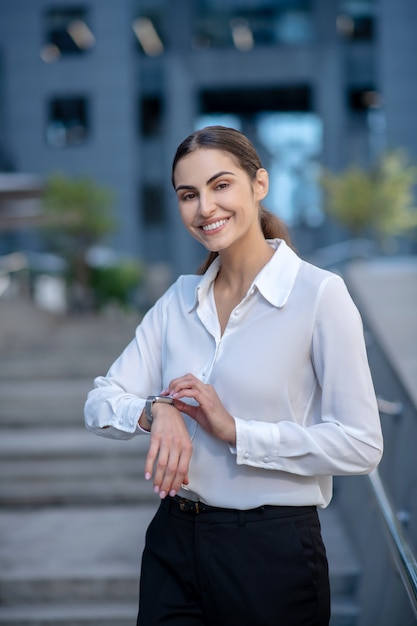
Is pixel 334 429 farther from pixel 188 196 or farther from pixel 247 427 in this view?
pixel 188 196

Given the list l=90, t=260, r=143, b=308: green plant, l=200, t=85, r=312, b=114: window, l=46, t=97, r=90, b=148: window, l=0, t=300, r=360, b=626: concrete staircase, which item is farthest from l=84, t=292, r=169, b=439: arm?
l=200, t=85, r=312, b=114: window

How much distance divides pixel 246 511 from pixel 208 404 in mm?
238

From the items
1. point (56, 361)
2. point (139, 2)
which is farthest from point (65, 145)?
point (56, 361)

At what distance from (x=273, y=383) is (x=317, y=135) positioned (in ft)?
74.4

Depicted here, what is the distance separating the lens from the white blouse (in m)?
1.63

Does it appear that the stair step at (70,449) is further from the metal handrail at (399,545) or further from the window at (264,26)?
the window at (264,26)

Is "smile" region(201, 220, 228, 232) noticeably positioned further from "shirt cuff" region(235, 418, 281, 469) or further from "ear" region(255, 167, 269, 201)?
"shirt cuff" region(235, 418, 281, 469)

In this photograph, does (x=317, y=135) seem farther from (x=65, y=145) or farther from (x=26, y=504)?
(x=26, y=504)

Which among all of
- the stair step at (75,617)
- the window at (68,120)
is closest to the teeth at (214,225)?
the stair step at (75,617)

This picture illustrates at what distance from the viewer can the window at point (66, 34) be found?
22.8m

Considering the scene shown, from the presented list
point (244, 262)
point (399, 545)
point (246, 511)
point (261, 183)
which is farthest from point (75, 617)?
point (261, 183)

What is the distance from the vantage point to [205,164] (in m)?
1.73

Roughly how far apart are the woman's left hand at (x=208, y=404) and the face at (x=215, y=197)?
0.96 feet

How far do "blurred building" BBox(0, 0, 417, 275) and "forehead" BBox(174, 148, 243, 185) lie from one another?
68.6 feet
